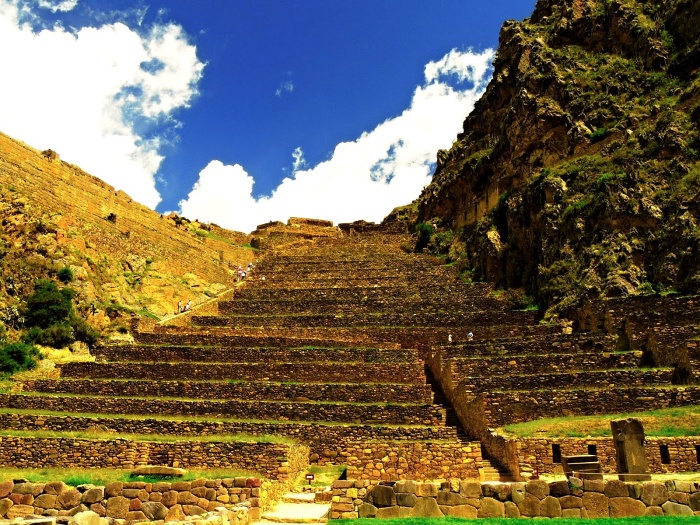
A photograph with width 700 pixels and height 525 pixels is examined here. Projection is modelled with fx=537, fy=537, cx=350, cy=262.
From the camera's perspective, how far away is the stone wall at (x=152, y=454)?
16.2m

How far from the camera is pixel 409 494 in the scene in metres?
9.77

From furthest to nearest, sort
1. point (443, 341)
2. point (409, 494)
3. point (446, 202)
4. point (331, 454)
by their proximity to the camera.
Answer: point (446, 202) < point (443, 341) < point (331, 454) < point (409, 494)

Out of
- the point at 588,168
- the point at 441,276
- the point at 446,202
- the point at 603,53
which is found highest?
the point at 603,53

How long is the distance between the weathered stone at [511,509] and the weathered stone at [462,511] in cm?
55

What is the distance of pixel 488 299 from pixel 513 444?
16464 millimetres

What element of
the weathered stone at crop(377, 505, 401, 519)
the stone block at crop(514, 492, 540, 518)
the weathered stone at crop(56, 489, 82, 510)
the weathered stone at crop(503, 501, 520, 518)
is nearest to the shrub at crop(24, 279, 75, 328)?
the weathered stone at crop(56, 489, 82, 510)

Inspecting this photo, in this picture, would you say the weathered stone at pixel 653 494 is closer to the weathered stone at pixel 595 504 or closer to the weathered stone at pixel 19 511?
the weathered stone at pixel 595 504

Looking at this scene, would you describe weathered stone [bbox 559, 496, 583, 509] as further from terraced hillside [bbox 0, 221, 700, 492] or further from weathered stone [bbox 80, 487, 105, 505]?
weathered stone [bbox 80, 487, 105, 505]

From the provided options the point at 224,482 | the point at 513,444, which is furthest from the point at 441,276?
the point at 224,482

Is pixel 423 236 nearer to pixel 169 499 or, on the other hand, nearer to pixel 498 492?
pixel 169 499

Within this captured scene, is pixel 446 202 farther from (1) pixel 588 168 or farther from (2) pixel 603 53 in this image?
(1) pixel 588 168

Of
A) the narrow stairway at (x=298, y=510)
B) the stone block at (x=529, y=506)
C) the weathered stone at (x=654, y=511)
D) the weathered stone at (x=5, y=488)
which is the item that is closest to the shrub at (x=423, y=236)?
the narrow stairway at (x=298, y=510)

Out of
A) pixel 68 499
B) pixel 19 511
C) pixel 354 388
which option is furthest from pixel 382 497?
pixel 354 388

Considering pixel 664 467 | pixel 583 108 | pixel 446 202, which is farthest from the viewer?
pixel 446 202
